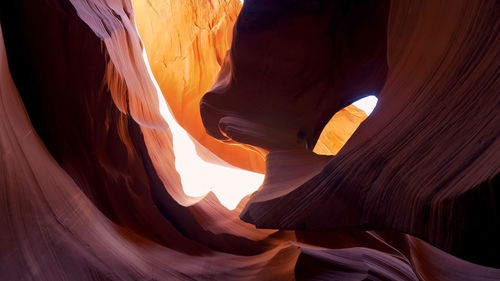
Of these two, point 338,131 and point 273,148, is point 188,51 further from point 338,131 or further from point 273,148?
point 273,148

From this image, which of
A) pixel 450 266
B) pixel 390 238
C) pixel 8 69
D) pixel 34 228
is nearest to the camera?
pixel 34 228

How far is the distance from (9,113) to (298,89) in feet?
6.89

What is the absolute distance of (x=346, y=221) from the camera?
1031 millimetres

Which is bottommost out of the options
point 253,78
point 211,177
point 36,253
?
point 36,253

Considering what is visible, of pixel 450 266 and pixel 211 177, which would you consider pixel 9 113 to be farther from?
pixel 450 266

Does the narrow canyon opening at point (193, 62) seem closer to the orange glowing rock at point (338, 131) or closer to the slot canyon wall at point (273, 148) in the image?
the orange glowing rock at point (338, 131)

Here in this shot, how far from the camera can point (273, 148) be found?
2430 millimetres

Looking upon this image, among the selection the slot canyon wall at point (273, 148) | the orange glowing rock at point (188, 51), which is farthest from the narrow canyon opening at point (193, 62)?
the slot canyon wall at point (273, 148)

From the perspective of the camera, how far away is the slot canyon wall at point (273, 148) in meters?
0.85

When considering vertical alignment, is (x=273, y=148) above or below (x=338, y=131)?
below

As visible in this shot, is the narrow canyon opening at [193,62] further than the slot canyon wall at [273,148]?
Yes

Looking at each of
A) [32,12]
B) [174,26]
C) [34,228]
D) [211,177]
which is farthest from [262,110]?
[174,26]

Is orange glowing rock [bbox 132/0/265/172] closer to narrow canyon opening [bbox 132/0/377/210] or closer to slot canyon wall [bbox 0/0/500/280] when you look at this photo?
narrow canyon opening [bbox 132/0/377/210]

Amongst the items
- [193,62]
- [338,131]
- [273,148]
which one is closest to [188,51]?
[193,62]
